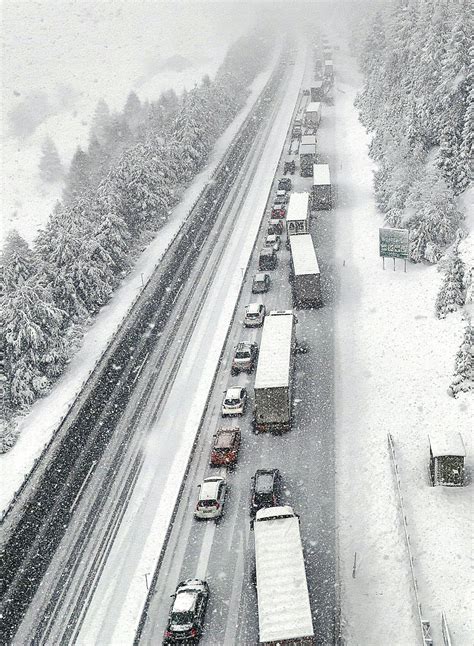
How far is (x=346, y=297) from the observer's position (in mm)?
52000

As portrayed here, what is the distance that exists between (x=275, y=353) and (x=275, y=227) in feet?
93.1

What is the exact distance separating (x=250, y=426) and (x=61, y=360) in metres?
17.9

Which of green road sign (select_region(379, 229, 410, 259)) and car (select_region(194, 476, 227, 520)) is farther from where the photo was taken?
green road sign (select_region(379, 229, 410, 259))

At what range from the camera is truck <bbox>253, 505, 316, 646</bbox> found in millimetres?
23016

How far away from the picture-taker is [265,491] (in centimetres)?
3155

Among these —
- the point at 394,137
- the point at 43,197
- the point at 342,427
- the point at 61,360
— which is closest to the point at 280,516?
the point at 342,427

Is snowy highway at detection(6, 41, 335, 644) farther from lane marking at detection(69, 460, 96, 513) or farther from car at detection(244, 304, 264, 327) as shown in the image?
car at detection(244, 304, 264, 327)

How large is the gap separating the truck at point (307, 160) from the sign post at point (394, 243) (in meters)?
27.3

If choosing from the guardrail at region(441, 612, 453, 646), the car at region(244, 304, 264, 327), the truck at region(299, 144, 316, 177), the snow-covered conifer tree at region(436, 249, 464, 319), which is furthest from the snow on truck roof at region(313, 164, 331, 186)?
the guardrail at region(441, 612, 453, 646)

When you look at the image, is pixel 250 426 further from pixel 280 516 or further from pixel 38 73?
pixel 38 73

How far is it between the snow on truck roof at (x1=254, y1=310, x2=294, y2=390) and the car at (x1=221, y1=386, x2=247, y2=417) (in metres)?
2.86

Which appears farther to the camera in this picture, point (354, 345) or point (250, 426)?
point (354, 345)

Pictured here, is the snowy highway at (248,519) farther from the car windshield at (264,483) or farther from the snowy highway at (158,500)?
the car windshield at (264,483)

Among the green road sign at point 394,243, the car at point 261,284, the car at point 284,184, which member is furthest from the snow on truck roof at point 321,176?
the car at point 261,284
